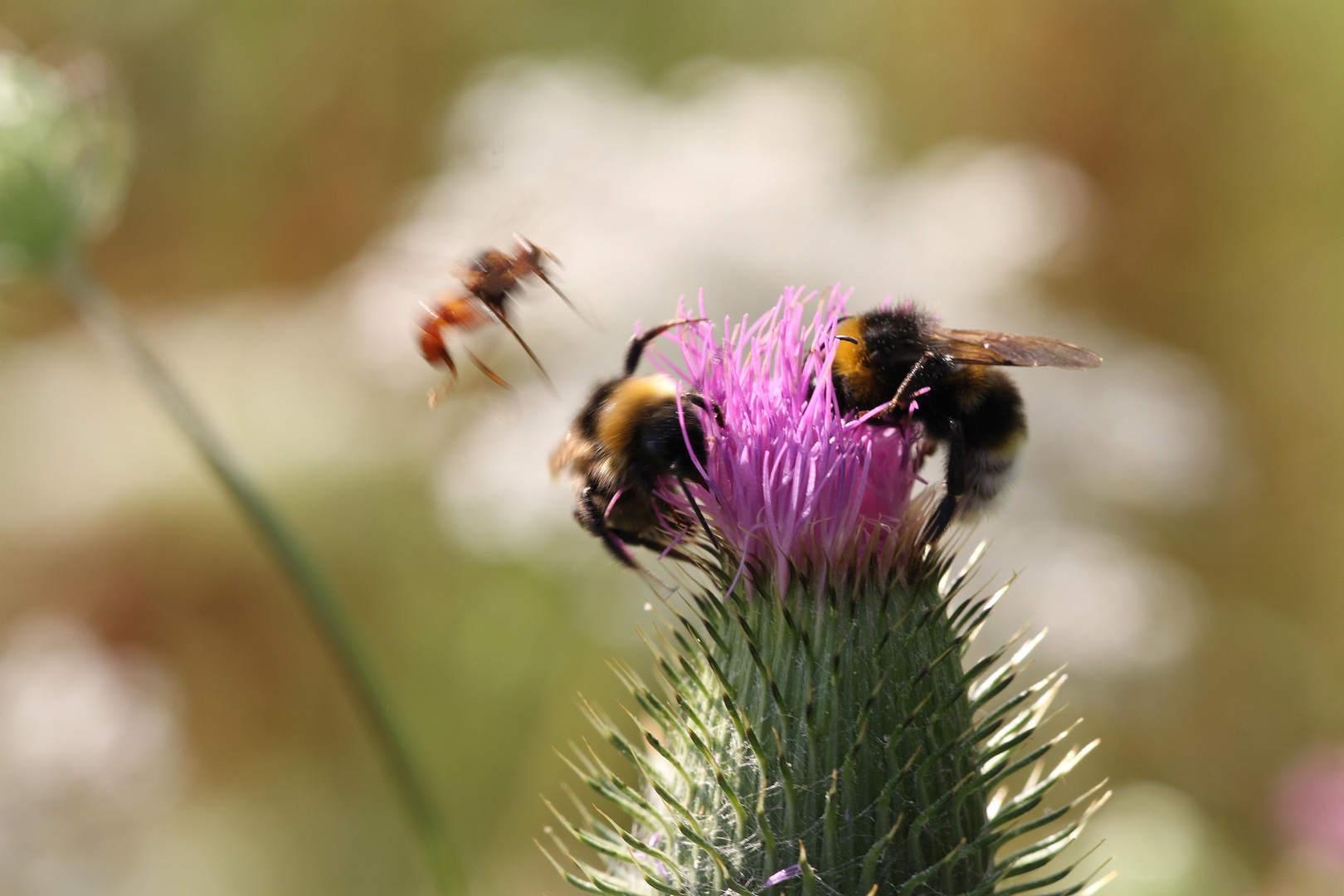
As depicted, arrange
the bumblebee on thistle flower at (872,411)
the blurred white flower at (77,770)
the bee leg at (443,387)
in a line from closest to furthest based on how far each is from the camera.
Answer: the bumblebee on thistle flower at (872,411) → the bee leg at (443,387) → the blurred white flower at (77,770)

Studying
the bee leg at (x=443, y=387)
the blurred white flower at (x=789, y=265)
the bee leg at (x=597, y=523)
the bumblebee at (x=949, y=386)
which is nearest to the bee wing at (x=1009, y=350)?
the bumblebee at (x=949, y=386)

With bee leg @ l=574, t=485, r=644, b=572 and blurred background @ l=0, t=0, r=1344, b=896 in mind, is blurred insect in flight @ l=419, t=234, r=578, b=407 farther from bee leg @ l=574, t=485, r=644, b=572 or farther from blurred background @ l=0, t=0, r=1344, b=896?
blurred background @ l=0, t=0, r=1344, b=896

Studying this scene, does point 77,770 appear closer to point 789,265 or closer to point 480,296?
point 480,296

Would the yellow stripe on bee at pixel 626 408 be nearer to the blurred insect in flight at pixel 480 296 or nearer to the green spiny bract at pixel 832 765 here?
the blurred insect in flight at pixel 480 296

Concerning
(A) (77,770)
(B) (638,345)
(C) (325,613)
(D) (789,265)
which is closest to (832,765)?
(B) (638,345)

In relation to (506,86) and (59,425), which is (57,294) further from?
(506,86)

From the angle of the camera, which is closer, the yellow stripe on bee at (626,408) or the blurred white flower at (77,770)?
the yellow stripe on bee at (626,408)
